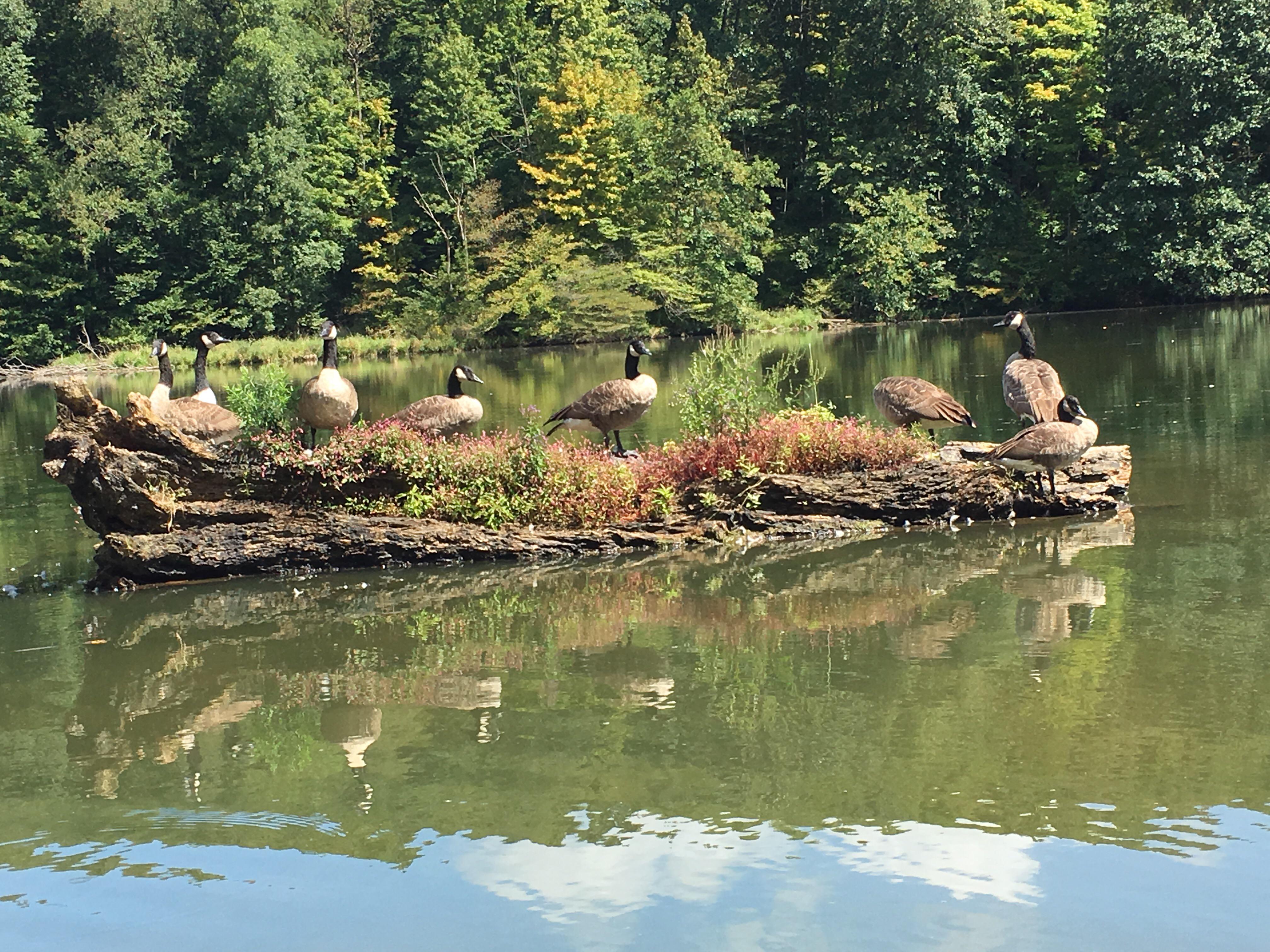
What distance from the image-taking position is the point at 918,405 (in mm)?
13844

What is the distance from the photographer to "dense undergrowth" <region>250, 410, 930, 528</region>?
12.1 meters

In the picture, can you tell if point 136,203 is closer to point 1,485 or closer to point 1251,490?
point 1,485

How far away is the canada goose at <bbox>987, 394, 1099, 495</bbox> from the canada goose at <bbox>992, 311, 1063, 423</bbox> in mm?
478

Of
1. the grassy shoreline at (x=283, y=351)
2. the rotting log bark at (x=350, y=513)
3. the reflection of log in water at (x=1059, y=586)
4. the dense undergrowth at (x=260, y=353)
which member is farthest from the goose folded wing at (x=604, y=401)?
the grassy shoreline at (x=283, y=351)

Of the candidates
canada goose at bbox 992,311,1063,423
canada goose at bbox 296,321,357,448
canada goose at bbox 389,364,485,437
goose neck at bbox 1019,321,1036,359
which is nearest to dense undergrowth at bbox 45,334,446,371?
canada goose at bbox 389,364,485,437

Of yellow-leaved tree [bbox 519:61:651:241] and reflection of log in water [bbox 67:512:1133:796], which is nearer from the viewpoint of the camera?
reflection of log in water [bbox 67:512:1133:796]

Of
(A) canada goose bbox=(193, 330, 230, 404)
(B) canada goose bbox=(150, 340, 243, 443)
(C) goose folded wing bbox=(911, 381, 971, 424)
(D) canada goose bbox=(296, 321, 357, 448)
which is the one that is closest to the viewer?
(D) canada goose bbox=(296, 321, 357, 448)

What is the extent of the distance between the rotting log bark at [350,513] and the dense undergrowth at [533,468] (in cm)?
16

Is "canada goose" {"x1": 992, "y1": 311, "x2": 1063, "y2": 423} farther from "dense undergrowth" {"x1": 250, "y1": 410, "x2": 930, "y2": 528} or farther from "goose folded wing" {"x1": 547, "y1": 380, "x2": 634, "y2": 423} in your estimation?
"goose folded wing" {"x1": 547, "y1": 380, "x2": 634, "y2": 423}

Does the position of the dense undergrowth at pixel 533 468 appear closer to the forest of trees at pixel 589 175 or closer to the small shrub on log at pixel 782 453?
the small shrub on log at pixel 782 453

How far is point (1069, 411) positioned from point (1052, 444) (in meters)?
0.51

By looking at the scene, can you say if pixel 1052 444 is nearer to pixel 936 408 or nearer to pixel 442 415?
pixel 936 408

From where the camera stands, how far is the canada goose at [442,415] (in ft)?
43.8

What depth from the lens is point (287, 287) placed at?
56688mm
